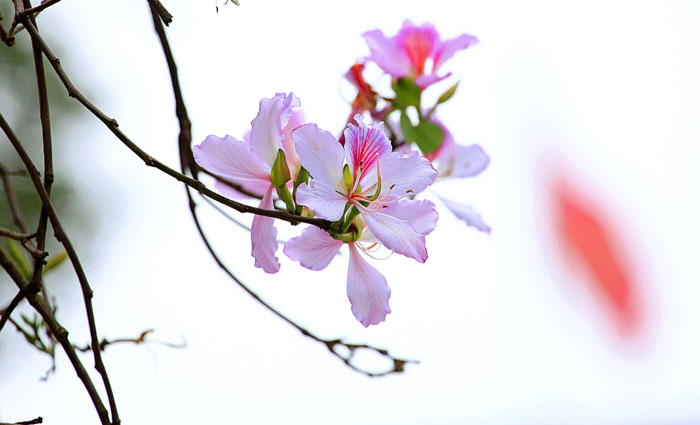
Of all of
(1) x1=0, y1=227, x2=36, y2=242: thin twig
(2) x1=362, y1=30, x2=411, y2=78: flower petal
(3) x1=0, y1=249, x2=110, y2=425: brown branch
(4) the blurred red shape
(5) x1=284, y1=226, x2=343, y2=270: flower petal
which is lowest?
(3) x1=0, y1=249, x2=110, y2=425: brown branch

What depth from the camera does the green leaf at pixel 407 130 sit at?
21.6 inches

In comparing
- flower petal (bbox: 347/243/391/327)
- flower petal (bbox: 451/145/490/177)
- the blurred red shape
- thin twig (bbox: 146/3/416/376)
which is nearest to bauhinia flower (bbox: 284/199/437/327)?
flower petal (bbox: 347/243/391/327)

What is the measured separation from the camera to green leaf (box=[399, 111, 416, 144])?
548 mm

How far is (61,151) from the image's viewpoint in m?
2.38

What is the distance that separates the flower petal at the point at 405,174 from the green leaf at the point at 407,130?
20 cm

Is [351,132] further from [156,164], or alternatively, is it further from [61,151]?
[61,151]

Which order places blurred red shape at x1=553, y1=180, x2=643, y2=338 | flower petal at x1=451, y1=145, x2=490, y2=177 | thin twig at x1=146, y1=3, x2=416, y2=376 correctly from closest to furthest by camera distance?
thin twig at x1=146, y1=3, x2=416, y2=376 → flower petal at x1=451, y1=145, x2=490, y2=177 → blurred red shape at x1=553, y1=180, x2=643, y2=338

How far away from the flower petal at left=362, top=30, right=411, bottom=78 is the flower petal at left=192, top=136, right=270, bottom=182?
0.21 metres

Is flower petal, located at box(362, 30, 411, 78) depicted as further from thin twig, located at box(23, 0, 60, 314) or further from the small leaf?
thin twig, located at box(23, 0, 60, 314)

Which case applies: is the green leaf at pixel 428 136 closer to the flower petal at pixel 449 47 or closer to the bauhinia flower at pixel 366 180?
the flower petal at pixel 449 47

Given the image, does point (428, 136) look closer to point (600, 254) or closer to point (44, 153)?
point (44, 153)

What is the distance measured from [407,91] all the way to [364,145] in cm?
22

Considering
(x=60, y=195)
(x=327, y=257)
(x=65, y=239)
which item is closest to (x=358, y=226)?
(x=327, y=257)

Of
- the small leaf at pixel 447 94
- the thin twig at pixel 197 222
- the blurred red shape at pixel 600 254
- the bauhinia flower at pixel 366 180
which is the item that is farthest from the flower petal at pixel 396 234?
the blurred red shape at pixel 600 254
